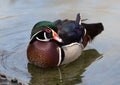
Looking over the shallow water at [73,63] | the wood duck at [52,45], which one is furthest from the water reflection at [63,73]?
the wood duck at [52,45]

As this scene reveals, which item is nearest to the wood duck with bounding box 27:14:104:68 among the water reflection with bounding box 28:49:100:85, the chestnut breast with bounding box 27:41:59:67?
the chestnut breast with bounding box 27:41:59:67

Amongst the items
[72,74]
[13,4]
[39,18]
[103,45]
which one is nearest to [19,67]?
[72,74]

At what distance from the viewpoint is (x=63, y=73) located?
789cm

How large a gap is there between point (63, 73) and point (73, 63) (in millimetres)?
483

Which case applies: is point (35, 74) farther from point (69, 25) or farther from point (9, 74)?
point (69, 25)

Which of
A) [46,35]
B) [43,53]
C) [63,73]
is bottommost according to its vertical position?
[63,73]

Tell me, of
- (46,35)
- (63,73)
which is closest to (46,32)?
(46,35)

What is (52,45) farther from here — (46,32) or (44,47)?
(46,32)

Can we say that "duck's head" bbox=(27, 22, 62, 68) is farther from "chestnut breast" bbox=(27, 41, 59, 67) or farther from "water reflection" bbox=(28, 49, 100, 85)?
"water reflection" bbox=(28, 49, 100, 85)

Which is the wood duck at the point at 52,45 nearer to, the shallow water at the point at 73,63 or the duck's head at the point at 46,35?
the duck's head at the point at 46,35

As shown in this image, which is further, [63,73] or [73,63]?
[73,63]

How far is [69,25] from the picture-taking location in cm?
830

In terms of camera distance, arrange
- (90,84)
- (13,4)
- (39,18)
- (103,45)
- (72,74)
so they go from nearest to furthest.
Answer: (90,84), (72,74), (103,45), (39,18), (13,4)

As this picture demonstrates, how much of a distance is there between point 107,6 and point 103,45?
1997mm
